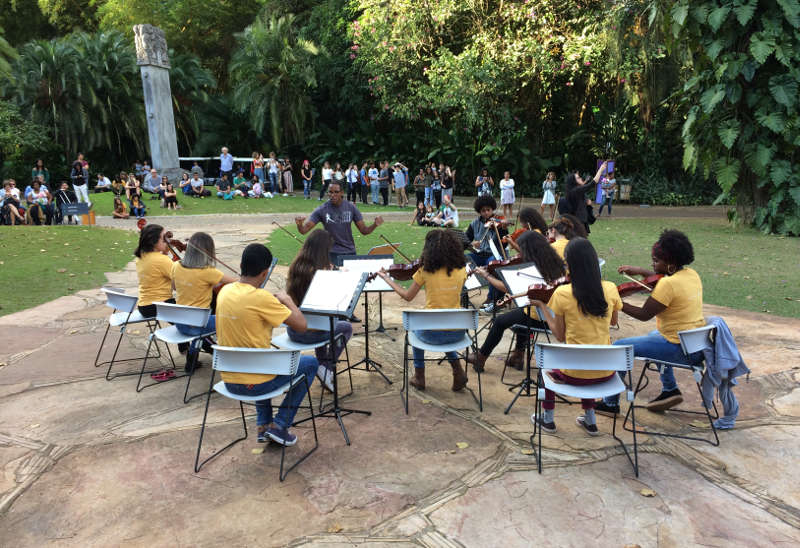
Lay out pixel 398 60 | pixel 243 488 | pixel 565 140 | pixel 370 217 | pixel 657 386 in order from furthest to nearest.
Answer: pixel 565 140
pixel 398 60
pixel 370 217
pixel 657 386
pixel 243 488

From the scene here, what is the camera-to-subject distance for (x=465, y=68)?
66.1 feet

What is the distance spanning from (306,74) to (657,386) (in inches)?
974

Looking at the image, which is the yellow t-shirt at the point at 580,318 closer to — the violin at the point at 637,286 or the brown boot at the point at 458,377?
the violin at the point at 637,286

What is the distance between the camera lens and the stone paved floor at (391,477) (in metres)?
3.58

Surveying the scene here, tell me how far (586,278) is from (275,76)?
2684cm

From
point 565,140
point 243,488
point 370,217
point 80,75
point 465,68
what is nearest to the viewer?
point 243,488

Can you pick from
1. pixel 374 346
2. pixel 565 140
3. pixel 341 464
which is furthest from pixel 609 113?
pixel 341 464

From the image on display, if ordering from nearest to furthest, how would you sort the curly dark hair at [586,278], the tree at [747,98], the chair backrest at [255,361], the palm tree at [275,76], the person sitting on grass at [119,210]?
the chair backrest at [255,361] < the curly dark hair at [586,278] < the tree at [747,98] < the person sitting on grass at [119,210] < the palm tree at [275,76]

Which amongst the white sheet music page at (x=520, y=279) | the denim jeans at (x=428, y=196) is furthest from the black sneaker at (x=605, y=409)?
the denim jeans at (x=428, y=196)

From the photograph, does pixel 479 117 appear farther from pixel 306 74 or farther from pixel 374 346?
pixel 374 346

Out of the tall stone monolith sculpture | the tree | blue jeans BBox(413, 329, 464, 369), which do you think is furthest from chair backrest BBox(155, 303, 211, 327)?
the tall stone monolith sculpture

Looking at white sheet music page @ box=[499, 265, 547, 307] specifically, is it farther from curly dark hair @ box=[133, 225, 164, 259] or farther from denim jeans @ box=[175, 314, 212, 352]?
curly dark hair @ box=[133, 225, 164, 259]

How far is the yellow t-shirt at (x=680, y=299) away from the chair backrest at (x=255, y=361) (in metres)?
2.95

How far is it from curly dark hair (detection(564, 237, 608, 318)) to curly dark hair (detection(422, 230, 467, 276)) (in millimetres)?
1294
